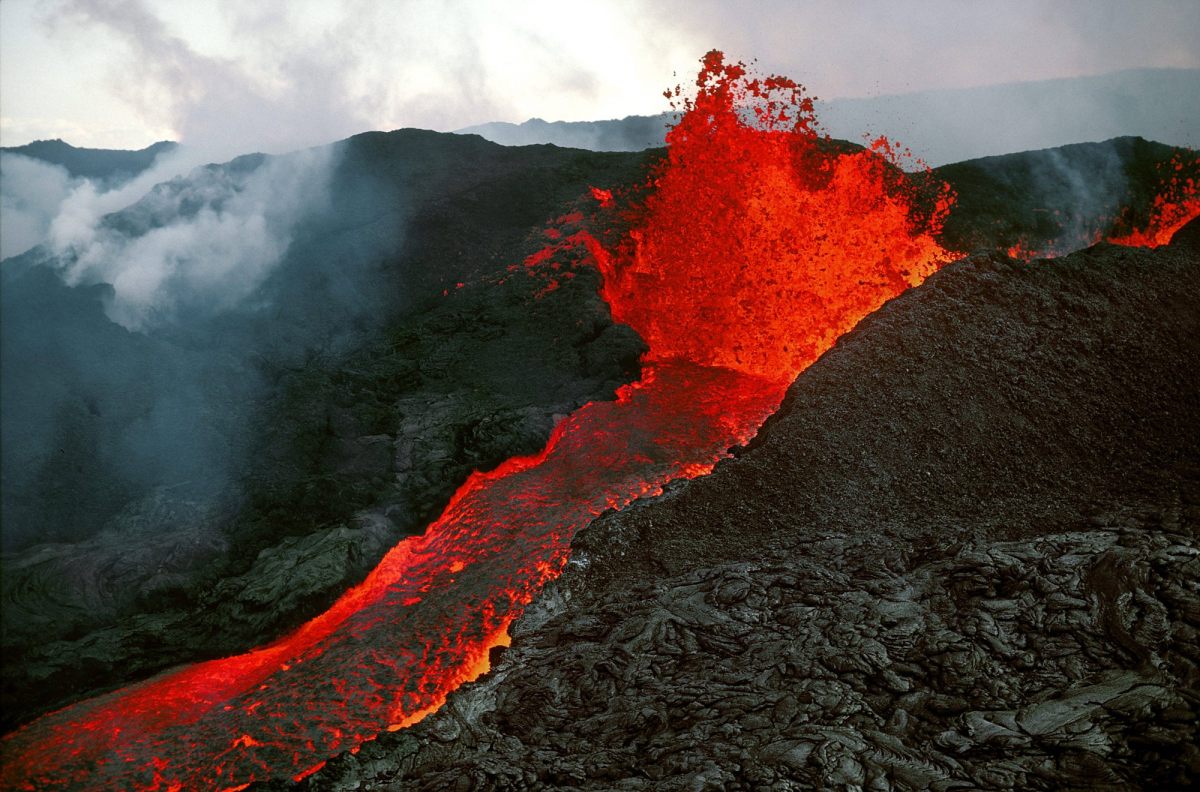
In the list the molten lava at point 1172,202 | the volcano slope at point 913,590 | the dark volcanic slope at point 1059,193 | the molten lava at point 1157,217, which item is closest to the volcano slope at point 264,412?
the volcano slope at point 913,590

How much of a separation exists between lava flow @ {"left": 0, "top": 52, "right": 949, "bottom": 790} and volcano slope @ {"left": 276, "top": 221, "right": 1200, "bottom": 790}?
4.32 feet

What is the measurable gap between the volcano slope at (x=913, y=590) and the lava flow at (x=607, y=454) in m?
1.32

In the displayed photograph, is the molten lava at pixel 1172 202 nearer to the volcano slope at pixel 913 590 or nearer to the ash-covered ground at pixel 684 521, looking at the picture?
the ash-covered ground at pixel 684 521

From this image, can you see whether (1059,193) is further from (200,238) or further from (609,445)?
(200,238)

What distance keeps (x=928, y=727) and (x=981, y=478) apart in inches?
189

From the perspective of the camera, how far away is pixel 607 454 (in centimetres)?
1154

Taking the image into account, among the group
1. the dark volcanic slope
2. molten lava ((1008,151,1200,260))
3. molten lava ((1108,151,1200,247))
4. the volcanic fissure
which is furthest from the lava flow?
molten lava ((1108,151,1200,247))

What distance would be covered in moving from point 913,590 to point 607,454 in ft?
19.8

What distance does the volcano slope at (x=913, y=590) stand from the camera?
4.54 meters

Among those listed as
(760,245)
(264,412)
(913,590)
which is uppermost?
(760,245)

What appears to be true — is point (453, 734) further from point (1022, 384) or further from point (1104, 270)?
point (1104, 270)

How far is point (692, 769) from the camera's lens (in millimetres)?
4633

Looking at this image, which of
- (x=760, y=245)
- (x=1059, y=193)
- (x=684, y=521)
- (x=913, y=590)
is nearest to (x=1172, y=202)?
(x=1059, y=193)

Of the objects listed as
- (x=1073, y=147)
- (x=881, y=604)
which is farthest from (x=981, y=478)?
(x=1073, y=147)
